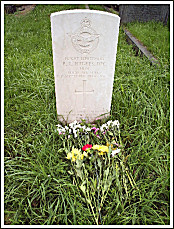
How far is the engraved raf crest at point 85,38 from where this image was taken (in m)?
1.89

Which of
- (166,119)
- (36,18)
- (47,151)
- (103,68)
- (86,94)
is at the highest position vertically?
(36,18)

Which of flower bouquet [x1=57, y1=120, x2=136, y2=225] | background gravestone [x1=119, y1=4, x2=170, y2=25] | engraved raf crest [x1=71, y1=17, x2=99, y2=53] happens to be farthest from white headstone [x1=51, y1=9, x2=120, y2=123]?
background gravestone [x1=119, y1=4, x2=170, y2=25]

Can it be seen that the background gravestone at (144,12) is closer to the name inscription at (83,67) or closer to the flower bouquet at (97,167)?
the name inscription at (83,67)

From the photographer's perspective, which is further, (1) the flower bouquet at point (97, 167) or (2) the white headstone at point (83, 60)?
(2) the white headstone at point (83, 60)

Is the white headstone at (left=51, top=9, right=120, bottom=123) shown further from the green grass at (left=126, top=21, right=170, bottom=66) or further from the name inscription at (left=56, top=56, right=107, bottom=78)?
the green grass at (left=126, top=21, right=170, bottom=66)

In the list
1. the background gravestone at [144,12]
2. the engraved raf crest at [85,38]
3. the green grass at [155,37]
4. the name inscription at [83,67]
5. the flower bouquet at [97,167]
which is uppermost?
the background gravestone at [144,12]

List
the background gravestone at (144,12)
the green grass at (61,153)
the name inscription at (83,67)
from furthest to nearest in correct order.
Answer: the background gravestone at (144,12) < the name inscription at (83,67) < the green grass at (61,153)

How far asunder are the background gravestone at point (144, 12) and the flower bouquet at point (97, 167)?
488 cm

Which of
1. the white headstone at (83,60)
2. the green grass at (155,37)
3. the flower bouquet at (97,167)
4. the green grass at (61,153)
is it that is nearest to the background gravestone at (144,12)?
the green grass at (155,37)

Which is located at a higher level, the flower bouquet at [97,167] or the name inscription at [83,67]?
the name inscription at [83,67]

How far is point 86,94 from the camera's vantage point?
91.2 inches

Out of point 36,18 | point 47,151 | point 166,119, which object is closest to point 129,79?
point 166,119

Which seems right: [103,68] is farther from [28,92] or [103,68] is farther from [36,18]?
[36,18]

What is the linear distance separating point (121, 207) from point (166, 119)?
118cm
